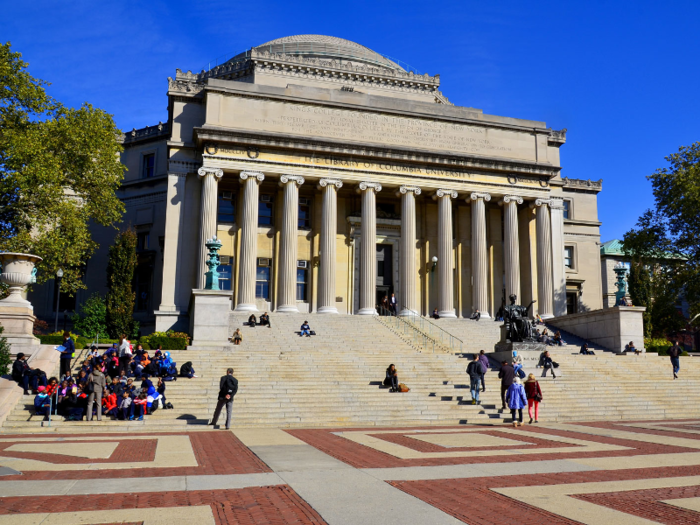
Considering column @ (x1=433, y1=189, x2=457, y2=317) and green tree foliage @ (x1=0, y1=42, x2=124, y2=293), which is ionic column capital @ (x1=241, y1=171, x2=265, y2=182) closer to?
green tree foliage @ (x1=0, y1=42, x2=124, y2=293)

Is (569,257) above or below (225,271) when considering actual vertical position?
above

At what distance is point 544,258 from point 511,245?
2.86 meters

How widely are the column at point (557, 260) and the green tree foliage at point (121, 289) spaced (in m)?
30.3

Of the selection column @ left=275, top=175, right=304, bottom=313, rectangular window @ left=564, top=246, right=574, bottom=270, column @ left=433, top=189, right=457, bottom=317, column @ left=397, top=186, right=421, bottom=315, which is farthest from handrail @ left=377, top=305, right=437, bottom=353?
rectangular window @ left=564, top=246, right=574, bottom=270

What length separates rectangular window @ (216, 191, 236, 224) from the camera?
44469 mm

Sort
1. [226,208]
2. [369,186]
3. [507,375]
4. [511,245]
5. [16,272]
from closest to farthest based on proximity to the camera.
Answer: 1. [507,375]
2. [16,272]
3. [369,186]
4. [226,208]
5. [511,245]

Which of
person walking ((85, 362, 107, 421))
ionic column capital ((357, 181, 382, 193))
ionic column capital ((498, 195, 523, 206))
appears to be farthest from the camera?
ionic column capital ((498, 195, 523, 206))

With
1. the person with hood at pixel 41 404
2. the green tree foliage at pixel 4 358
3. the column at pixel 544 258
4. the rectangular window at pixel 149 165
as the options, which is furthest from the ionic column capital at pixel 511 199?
the person with hood at pixel 41 404

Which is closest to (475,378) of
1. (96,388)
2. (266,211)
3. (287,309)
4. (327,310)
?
(96,388)

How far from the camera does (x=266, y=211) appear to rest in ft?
149

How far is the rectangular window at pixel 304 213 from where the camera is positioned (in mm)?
45938

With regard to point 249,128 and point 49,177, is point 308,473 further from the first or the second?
point 249,128

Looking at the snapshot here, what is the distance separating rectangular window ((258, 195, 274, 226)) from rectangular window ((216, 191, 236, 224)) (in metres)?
1.84

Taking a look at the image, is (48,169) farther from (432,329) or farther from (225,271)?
(432,329)
